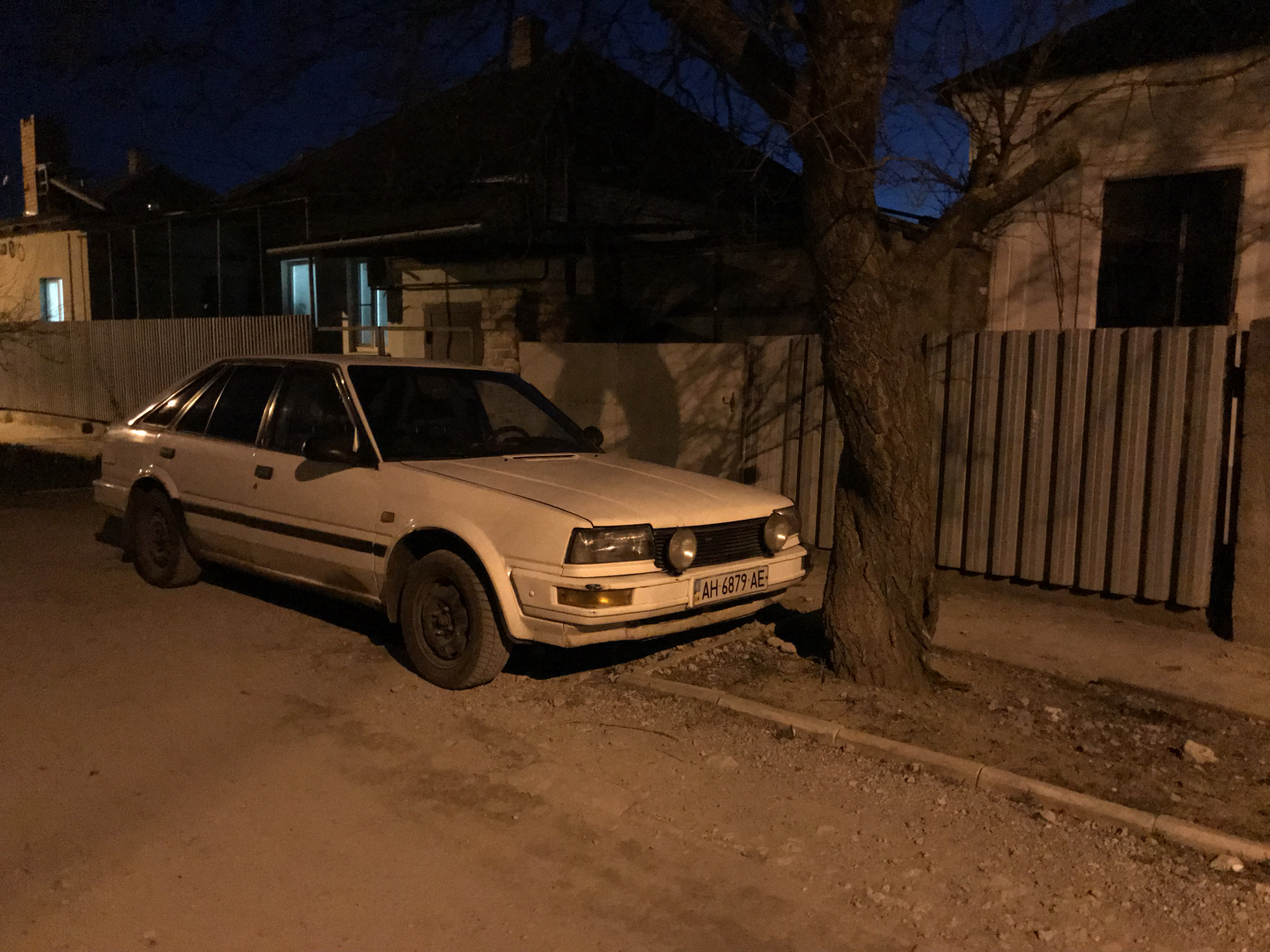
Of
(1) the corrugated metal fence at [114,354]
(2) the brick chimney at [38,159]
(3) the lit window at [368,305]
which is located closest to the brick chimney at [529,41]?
(3) the lit window at [368,305]

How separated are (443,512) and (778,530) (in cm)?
183

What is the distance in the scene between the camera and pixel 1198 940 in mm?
3350

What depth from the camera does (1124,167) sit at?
9477mm

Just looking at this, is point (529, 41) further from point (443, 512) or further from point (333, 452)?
point (443, 512)

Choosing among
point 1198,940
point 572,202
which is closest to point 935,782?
point 1198,940

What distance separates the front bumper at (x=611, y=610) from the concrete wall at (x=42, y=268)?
75.9 feet

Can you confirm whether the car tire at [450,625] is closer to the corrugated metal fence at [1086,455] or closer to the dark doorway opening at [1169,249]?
the corrugated metal fence at [1086,455]

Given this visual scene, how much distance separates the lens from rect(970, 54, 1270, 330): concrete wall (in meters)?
8.87

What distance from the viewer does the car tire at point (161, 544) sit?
7.34 metres

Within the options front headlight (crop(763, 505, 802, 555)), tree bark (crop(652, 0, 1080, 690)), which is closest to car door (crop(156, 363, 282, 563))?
front headlight (crop(763, 505, 802, 555))

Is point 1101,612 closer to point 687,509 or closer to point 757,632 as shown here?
point 757,632

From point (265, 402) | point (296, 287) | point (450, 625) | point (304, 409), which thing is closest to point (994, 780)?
point (450, 625)

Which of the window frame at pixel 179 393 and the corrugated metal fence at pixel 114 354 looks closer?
the window frame at pixel 179 393

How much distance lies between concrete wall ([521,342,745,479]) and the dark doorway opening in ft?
11.9
